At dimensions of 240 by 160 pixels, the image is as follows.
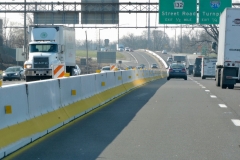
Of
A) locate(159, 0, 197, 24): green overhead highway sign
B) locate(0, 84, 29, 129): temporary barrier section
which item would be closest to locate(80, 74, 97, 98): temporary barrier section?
locate(0, 84, 29, 129): temporary barrier section

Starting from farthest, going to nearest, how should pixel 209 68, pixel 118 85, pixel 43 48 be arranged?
pixel 209 68
pixel 43 48
pixel 118 85

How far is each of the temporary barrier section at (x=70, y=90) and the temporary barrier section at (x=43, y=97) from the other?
405 mm

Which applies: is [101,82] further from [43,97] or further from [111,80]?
[43,97]

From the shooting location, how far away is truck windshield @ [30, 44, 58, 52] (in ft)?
111

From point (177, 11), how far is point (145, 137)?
3492 centimetres

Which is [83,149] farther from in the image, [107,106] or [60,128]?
[107,106]

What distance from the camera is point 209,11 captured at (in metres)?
43.8

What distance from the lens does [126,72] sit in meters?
26.8

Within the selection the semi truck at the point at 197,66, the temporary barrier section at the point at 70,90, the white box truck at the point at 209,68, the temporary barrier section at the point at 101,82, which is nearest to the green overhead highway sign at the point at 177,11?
the white box truck at the point at 209,68

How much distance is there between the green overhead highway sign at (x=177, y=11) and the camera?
4359 centimetres

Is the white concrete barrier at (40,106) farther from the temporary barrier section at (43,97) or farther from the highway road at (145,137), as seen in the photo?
the highway road at (145,137)

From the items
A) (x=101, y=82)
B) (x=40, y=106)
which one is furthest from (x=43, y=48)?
(x=40, y=106)

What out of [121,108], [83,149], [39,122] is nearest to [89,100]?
[121,108]

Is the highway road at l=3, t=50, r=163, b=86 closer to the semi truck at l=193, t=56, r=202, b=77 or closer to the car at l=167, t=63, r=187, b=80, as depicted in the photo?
the semi truck at l=193, t=56, r=202, b=77
